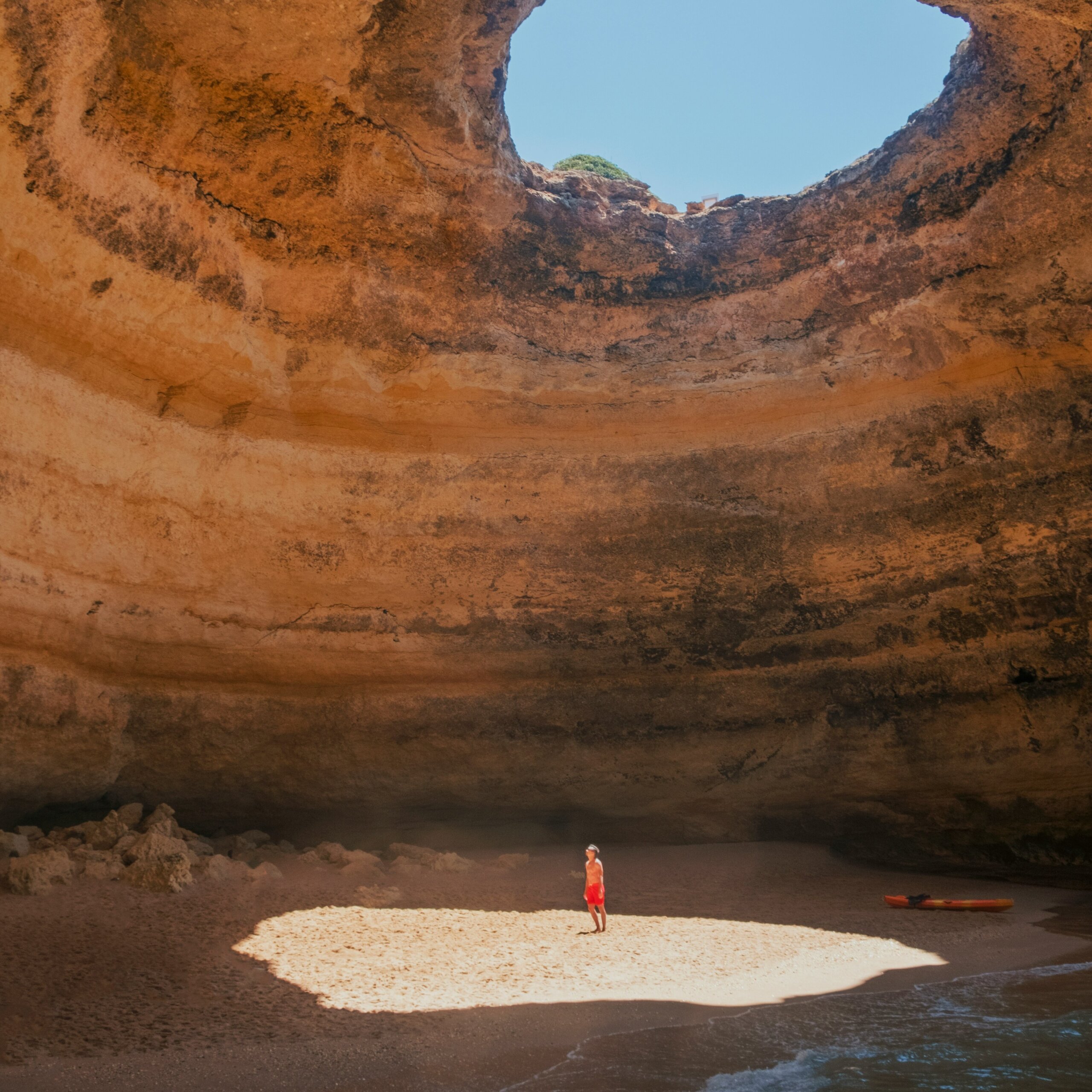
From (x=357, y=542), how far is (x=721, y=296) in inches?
160

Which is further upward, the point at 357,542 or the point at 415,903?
the point at 357,542

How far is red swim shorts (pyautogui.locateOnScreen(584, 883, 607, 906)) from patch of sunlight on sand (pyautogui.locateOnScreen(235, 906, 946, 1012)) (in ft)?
0.71

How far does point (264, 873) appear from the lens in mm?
6191

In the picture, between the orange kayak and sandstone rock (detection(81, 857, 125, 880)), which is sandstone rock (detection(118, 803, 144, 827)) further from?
the orange kayak

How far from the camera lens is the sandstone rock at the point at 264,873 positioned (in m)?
6.09

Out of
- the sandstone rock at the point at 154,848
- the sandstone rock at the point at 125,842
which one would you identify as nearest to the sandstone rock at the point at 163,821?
the sandstone rock at the point at 125,842

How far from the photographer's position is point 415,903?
622cm

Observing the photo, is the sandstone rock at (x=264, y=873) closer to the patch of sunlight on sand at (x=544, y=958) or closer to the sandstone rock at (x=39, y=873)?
the patch of sunlight on sand at (x=544, y=958)

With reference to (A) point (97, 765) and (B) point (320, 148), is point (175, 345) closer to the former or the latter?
(B) point (320, 148)

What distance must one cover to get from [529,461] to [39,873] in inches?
194

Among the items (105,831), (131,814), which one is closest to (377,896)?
(105,831)

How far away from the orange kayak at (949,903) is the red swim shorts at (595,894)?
2918 millimetres

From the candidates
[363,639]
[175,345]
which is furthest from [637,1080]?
[175,345]

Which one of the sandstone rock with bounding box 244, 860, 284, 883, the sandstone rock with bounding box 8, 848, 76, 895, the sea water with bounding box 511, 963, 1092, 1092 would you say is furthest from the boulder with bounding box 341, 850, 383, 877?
the sea water with bounding box 511, 963, 1092, 1092
